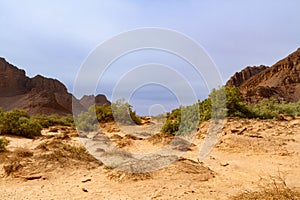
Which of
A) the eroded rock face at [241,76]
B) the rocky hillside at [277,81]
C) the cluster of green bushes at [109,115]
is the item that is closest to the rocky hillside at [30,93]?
the cluster of green bushes at [109,115]

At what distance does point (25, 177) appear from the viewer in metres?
5.68

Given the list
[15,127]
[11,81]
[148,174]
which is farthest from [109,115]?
[11,81]

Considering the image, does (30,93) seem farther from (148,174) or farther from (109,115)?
(148,174)

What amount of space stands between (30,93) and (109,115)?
43.4 metres

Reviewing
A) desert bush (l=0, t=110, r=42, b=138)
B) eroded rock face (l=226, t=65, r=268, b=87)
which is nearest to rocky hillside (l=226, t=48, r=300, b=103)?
eroded rock face (l=226, t=65, r=268, b=87)

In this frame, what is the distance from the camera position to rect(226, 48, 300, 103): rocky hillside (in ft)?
147

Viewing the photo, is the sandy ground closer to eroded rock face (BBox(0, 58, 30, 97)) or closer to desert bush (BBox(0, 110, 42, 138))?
desert bush (BBox(0, 110, 42, 138))

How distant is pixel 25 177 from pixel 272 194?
4.93 meters

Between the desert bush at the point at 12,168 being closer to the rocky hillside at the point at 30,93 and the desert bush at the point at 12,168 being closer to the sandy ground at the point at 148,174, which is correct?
the sandy ground at the point at 148,174

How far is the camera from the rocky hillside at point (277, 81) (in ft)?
147

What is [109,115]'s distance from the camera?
66.0 feet

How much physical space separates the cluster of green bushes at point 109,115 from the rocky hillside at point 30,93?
30733 millimetres

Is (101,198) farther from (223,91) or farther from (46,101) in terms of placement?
(46,101)

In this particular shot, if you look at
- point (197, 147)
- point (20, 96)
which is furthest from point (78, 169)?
point (20, 96)
